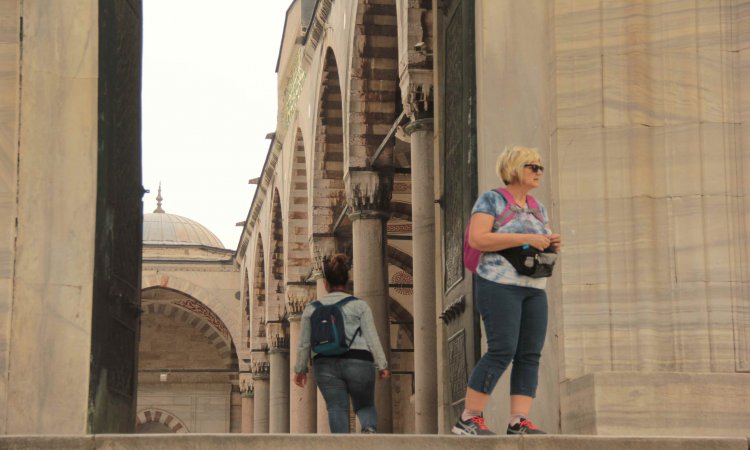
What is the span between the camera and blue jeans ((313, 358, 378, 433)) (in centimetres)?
777

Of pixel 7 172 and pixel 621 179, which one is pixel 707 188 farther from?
pixel 7 172

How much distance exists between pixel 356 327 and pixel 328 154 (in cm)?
1371

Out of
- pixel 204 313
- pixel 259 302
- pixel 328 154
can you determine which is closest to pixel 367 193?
pixel 328 154

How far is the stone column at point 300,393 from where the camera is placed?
23641 millimetres

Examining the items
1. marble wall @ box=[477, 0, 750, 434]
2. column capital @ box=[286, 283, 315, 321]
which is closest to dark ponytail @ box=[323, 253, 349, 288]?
marble wall @ box=[477, 0, 750, 434]

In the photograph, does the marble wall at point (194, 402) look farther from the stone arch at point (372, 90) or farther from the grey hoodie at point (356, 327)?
the grey hoodie at point (356, 327)

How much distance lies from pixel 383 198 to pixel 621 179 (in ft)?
34.9

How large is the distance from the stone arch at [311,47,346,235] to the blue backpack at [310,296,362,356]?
508 inches

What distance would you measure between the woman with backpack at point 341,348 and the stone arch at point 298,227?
16.9 m

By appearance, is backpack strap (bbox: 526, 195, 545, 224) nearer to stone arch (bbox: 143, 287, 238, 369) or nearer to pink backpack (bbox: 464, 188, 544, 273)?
pink backpack (bbox: 464, 188, 544, 273)

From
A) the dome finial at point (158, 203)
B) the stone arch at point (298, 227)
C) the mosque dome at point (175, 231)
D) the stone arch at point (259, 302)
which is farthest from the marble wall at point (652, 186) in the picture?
the dome finial at point (158, 203)

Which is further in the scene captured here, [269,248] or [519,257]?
[269,248]

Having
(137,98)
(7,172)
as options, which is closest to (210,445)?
(7,172)

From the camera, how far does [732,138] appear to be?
23.8ft
